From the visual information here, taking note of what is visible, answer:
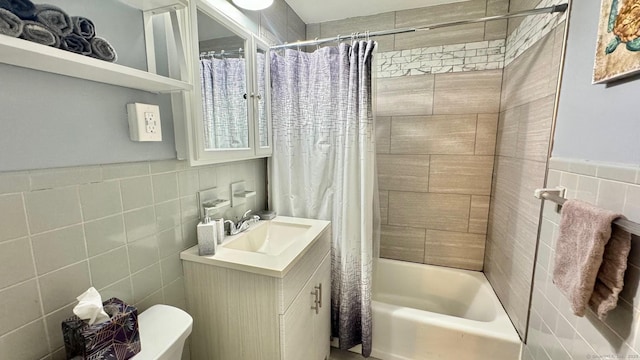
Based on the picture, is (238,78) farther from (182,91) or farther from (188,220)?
(188,220)

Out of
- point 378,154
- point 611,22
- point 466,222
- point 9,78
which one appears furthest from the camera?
point 378,154

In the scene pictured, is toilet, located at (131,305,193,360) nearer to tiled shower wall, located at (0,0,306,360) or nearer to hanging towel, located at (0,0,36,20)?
tiled shower wall, located at (0,0,306,360)

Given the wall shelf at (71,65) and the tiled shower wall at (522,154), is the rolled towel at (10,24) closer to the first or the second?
the wall shelf at (71,65)

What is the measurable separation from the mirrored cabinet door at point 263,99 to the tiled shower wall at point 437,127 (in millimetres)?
876

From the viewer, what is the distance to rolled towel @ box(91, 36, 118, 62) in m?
0.66

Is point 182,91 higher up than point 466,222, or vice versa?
point 182,91

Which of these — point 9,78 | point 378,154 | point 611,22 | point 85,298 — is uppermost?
point 611,22

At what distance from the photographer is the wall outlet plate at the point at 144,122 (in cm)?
87

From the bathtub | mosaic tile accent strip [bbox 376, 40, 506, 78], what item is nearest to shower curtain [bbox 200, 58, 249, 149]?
mosaic tile accent strip [bbox 376, 40, 506, 78]

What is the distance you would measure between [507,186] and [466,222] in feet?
1.53

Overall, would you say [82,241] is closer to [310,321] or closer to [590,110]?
[310,321]

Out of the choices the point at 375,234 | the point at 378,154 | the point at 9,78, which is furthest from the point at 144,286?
the point at 378,154

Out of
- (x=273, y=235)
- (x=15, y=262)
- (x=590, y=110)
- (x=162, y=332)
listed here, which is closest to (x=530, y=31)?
(x=590, y=110)

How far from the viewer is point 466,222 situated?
6.57ft
